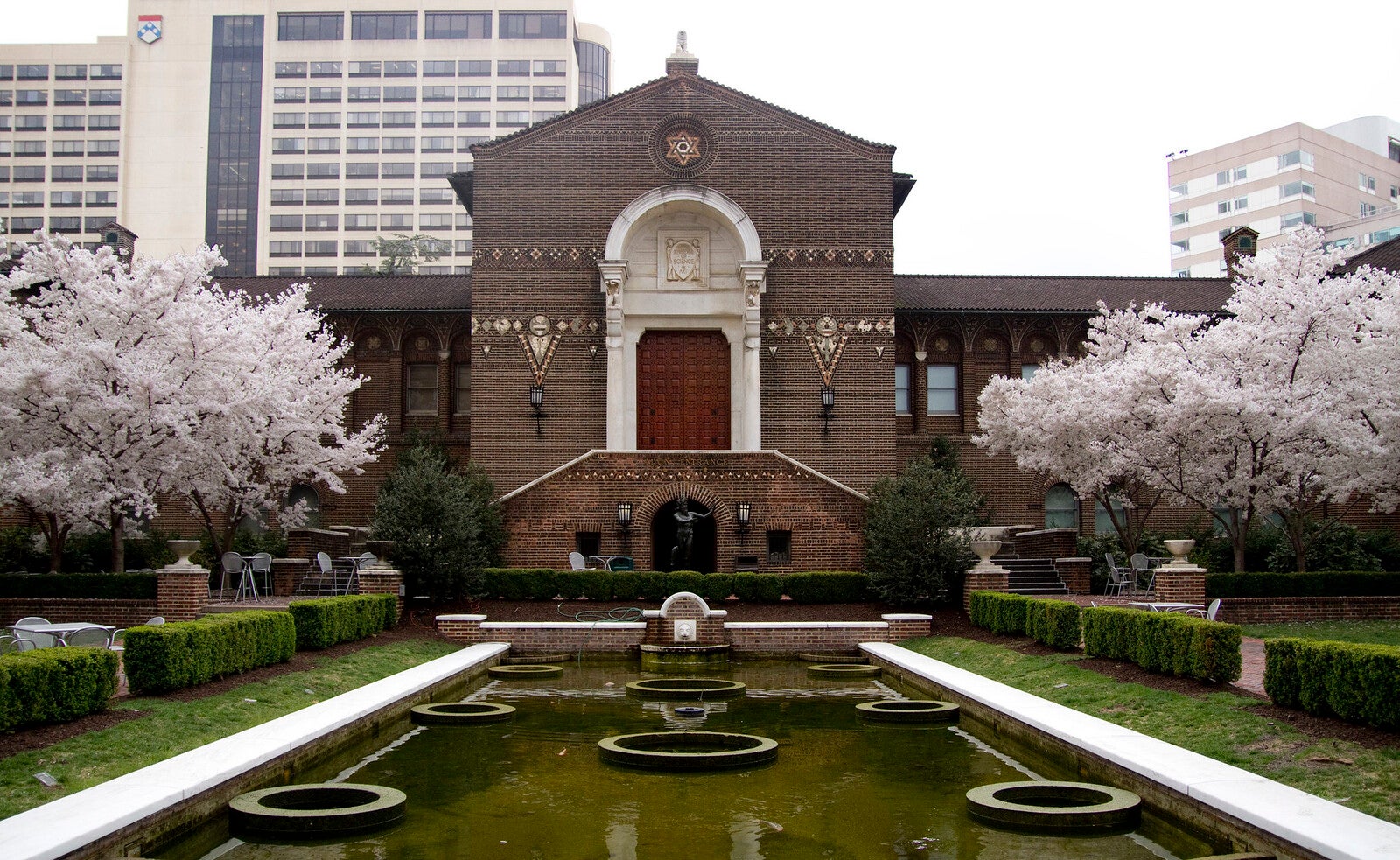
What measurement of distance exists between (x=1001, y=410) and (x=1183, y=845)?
24296 millimetres

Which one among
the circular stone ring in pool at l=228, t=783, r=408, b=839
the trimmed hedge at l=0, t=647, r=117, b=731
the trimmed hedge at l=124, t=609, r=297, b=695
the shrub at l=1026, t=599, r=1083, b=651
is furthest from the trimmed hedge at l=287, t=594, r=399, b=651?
the shrub at l=1026, t=599, r=1083, b=651

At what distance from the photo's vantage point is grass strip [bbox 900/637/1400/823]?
8656 mm

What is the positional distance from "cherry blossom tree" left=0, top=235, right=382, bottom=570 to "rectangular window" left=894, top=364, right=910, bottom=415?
17050 mm

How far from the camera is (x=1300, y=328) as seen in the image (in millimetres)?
24156

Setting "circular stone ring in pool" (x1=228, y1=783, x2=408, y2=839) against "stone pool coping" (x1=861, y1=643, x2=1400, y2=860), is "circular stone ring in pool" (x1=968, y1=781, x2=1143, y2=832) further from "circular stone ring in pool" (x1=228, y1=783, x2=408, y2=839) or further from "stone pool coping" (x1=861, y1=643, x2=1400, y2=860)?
"circular stone ring in pool" (x1=228, y1=783, x2=408, y2=839)

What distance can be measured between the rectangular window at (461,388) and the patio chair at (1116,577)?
59.7ft

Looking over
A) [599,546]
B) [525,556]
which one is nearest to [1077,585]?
[599,546]

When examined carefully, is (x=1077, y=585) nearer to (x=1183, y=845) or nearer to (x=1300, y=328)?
(x=1300, y=328)

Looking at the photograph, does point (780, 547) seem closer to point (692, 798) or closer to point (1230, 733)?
point (1230, 733)

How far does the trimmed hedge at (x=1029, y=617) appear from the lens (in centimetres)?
1738

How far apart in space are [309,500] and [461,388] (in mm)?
5368

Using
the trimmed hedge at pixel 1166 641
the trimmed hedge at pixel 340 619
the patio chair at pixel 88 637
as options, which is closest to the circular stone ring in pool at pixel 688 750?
the trimmed hedge at pixel 1166 641

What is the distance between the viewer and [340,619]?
18359 mm

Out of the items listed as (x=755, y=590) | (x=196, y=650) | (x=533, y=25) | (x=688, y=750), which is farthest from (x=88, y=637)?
(x=533, y=25)
